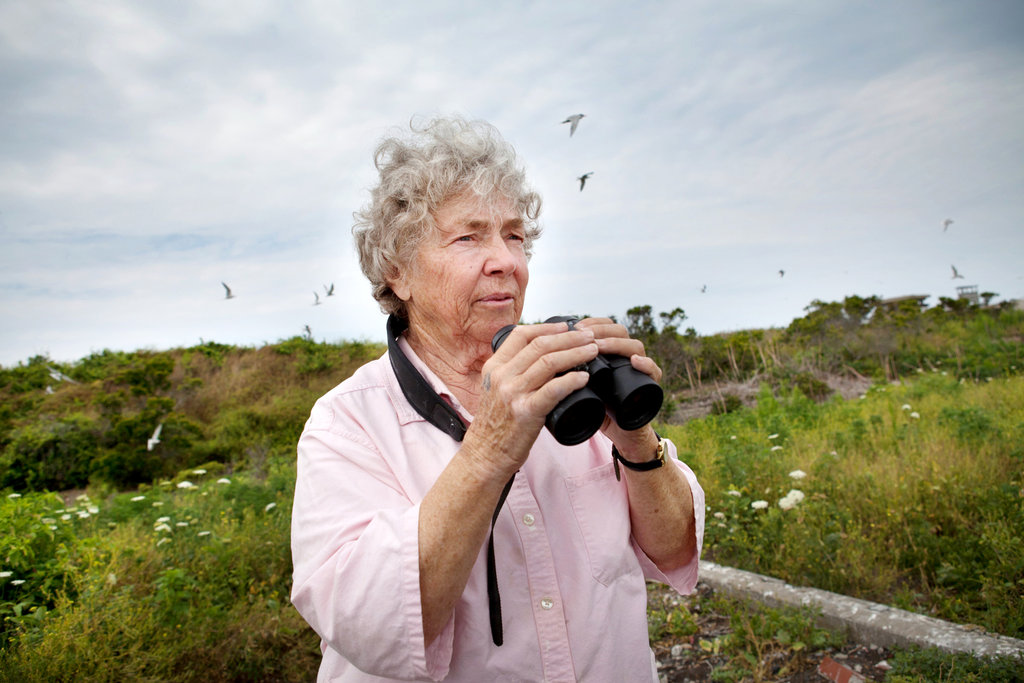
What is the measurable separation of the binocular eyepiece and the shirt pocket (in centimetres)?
41

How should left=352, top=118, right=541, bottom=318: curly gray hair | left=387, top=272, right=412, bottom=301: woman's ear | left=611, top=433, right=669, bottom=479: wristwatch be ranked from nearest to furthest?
1. left=611, top=433, right=669, bottom=479: wristwatch
2. left=352, top=118, right=541, bottom=318: curly gray hair
3. left=387, top=272, right=412, bottom=301: woman's ear

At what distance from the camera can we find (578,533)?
1.73 m

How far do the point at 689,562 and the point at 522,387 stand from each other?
3.35 ft

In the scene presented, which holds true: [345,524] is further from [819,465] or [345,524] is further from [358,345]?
[358,345]

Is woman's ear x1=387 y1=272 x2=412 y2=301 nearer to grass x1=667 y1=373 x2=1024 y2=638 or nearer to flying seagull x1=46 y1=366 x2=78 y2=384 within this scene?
grass x1=667 y1=373 x2=1024 y2=638

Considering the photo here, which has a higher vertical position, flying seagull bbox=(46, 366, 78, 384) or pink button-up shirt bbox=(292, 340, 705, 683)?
flying seagull bbox=(46, 366, 78, 384)

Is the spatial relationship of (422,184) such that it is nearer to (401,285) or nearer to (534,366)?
(401,285)

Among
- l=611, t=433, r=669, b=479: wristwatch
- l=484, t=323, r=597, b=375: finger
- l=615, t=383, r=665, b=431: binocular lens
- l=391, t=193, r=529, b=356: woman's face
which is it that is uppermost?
l=391, t=193, r=529, b=356: woman's face

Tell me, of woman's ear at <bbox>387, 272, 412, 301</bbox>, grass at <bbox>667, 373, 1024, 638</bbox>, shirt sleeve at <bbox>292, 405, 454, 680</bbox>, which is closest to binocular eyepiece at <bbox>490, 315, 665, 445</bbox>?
shirt sleeve at <bbox>292, 405, 454, 680</bbox>

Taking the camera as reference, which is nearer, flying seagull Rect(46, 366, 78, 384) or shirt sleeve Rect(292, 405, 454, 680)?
shirt sleeve Rect(292, 405, 454, 680)


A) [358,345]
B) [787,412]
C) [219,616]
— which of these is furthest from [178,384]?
[787,412]

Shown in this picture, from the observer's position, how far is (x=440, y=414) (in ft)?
5.52

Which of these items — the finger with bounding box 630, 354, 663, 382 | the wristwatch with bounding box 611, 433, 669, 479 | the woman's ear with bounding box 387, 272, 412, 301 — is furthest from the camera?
the woman's ear with bounding box 387, 272, 412, 301

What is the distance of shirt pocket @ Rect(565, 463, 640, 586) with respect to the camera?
1712 mm
